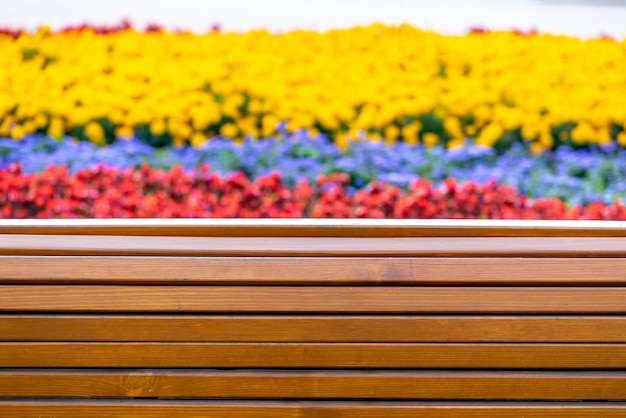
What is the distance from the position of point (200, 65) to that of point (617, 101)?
2.12 m

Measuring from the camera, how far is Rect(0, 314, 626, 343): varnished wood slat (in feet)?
5.40

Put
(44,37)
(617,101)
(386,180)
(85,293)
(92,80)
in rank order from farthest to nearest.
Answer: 1. (44,37)
2. (92,80)
3. (617,101)
4. (386,180)
5. (85,293)

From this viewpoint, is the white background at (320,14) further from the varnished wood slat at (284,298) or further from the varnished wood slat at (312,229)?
the varnished wood slat at (284,298)

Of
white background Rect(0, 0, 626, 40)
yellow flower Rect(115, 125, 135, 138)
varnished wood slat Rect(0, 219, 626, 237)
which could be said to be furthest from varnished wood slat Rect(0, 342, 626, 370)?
white background Rect(0, 0, 626, 40)

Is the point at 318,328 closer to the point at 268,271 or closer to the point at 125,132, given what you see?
the point at 268,271

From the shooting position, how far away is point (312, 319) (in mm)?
1640

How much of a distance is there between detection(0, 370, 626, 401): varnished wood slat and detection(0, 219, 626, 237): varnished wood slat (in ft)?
1.08

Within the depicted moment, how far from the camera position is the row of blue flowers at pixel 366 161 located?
284 cm

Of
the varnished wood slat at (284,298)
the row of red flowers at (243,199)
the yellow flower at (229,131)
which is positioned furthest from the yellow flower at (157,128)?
the varnished wood slat at (284,298)

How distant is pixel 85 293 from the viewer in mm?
1640

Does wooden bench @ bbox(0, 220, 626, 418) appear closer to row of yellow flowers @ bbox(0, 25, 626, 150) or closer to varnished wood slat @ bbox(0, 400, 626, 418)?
varnished wood slat @ bbox(0, 400, 626, 418)

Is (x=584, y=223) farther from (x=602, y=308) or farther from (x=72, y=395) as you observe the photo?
(x=72, y=395)

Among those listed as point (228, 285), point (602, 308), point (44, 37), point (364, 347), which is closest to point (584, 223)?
point (602, 308)

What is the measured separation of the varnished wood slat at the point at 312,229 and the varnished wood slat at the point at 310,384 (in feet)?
1.08
